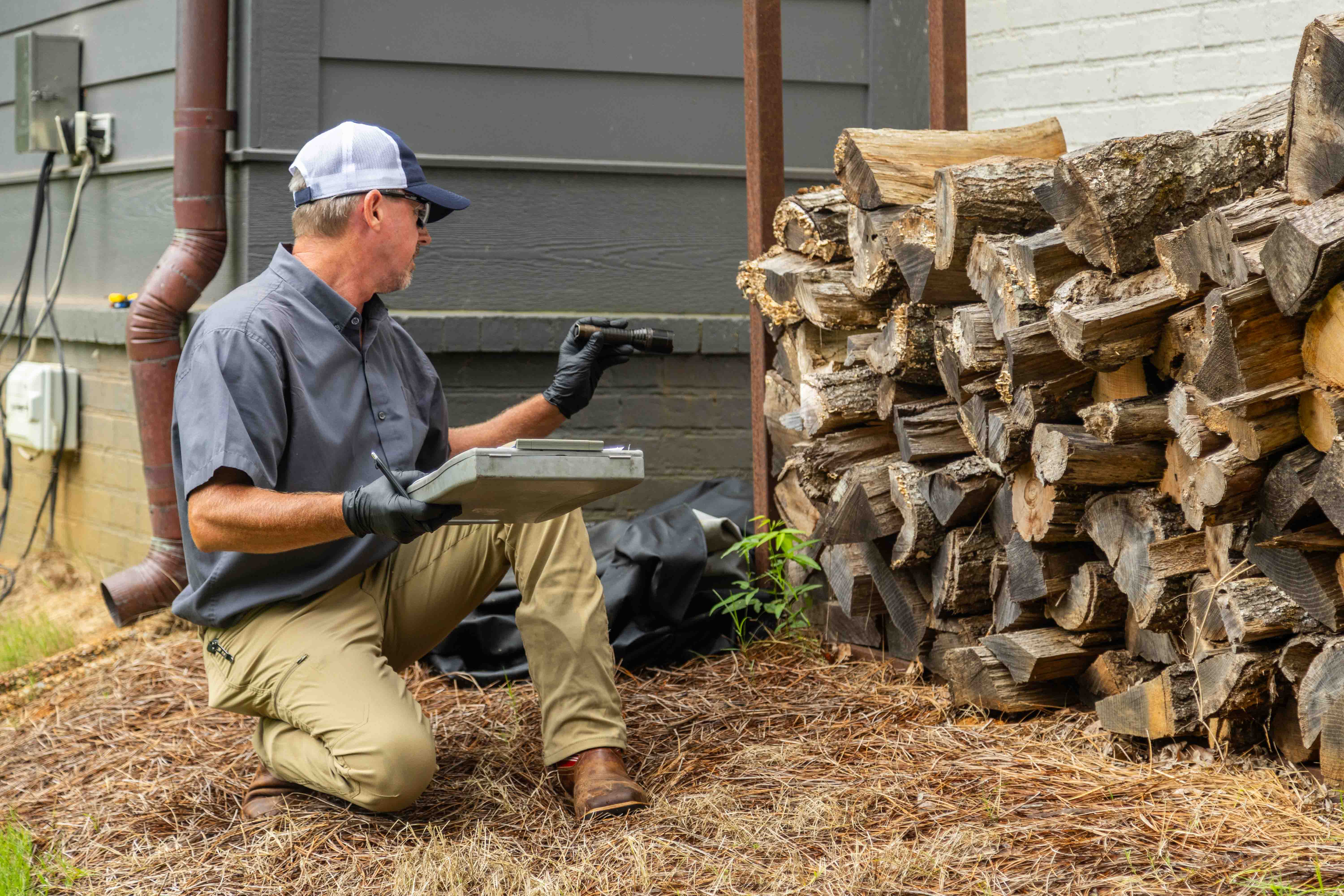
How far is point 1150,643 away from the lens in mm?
2645

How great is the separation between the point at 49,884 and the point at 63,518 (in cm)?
304

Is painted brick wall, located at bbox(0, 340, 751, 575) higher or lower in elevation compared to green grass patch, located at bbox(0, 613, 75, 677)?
higher

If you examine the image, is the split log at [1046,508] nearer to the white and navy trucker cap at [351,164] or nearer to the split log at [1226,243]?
the split log at [1226,243]

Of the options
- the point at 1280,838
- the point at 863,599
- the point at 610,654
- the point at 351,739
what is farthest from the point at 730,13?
the point at 1280,838

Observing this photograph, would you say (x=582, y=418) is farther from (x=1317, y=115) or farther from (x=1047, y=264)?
(x=1317, y=115)

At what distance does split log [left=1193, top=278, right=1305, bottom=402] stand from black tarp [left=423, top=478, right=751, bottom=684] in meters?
1.61

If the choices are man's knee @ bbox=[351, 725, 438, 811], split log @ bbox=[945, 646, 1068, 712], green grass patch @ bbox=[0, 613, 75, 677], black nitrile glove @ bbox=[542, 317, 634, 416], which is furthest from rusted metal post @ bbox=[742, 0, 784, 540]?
green grass patch @ bbox=[0, 613, 75, 677]

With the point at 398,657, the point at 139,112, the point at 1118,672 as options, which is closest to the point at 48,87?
the point at 139,112

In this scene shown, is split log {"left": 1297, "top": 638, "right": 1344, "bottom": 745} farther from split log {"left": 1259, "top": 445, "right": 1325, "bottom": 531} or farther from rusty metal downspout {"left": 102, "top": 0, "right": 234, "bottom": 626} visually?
rusty metal downspout {"left": 102, "top": 0, "right": 234, "bottom": 626}

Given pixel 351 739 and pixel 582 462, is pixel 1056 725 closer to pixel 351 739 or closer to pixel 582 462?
pixel 582 462

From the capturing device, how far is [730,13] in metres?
4.52

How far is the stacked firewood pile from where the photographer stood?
2.14 m

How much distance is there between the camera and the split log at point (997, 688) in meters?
2.85

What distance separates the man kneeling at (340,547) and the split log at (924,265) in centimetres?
94
